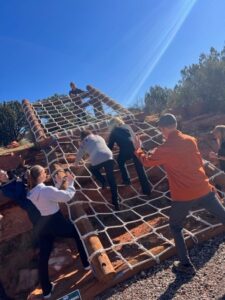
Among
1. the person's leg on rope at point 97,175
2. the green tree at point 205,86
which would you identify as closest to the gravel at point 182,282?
the person's leg on rope at point 97,175

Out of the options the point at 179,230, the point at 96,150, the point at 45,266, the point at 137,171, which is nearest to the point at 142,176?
the point at 137,171

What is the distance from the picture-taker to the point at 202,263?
363 cm

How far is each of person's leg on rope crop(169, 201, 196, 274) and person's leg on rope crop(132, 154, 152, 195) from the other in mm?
1910

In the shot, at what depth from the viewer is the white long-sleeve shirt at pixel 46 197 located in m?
3.68

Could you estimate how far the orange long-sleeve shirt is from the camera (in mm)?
3510

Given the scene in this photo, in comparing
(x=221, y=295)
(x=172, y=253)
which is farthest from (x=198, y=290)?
(x=172, y=253)

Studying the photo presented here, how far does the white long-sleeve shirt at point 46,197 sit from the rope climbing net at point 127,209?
0.64m

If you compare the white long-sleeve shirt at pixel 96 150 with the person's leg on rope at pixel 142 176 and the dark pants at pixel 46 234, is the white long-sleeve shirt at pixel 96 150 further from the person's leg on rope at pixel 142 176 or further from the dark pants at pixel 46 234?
the dark pants at pixel 46 234

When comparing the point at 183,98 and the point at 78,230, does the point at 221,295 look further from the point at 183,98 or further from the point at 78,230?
the point at 183,98

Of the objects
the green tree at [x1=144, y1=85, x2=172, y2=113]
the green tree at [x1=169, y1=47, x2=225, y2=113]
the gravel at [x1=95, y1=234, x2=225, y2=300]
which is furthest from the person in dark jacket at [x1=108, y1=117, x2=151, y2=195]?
the green tree at [x1=144, y1=85, x2=172, y2=113]

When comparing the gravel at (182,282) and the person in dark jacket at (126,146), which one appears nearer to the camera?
the gravel at (182,282)

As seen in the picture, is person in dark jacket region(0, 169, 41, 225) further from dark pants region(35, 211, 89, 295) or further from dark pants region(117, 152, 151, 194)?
dark pants region(117, 152, 151, 194)

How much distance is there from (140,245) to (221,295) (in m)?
1.33

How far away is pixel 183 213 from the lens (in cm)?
353
